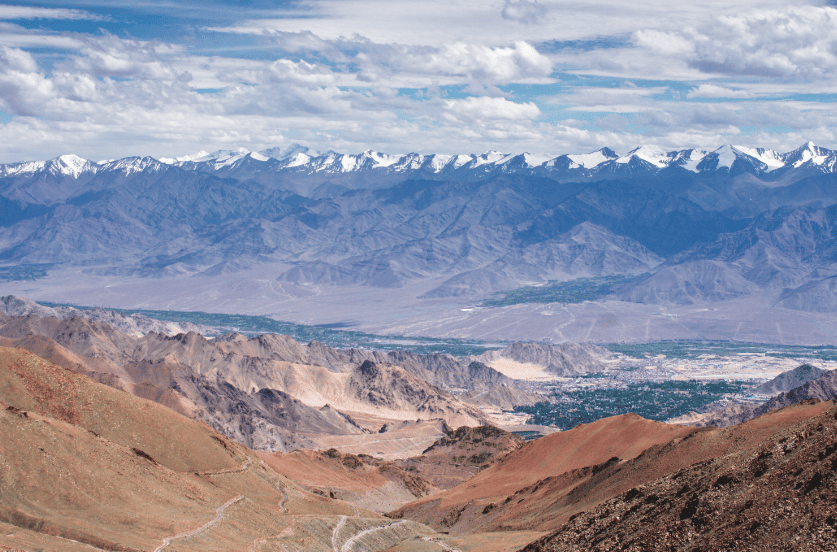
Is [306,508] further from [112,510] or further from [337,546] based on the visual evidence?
[112,510]

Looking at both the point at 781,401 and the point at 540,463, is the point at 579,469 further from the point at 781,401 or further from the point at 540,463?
the point at 781,401

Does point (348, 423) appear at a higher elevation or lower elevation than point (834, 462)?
lower

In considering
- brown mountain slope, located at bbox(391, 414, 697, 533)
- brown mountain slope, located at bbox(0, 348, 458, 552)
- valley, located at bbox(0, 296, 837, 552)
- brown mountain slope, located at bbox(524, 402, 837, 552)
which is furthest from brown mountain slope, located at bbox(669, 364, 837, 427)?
brown mountain slope, located at bbox(524, 402, 837, 552)

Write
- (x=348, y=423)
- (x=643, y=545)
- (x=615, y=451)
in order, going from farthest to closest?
(x=348, y=423) < (x=615, y=451) < (x=643, y=545)

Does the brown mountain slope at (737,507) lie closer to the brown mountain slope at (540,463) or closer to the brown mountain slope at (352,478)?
the brown mountain slope at (540,463)

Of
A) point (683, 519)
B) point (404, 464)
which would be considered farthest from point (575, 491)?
point (404, 464)

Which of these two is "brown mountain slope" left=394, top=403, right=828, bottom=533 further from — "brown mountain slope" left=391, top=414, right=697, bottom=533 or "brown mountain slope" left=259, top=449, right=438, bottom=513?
"brown mountain slope" left=259, top=449, right=438, bottom=513

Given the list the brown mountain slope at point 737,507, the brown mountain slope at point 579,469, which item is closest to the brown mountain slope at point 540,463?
the brown mountain slope at point 579,469

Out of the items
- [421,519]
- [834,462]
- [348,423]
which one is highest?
[834,462]
